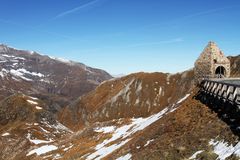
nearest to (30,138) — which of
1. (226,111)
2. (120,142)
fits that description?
(120,142)

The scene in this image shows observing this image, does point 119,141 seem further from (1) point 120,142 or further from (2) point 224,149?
(2) point 224,149

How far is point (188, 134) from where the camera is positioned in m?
26.8

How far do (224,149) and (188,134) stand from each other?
7192 millimetres

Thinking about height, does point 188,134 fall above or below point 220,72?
below

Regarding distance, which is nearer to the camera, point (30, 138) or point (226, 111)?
point (226, 111)

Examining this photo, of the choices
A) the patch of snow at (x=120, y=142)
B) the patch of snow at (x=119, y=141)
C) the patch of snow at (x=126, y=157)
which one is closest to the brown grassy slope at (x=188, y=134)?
the patch of snow at (x=126, y=157)

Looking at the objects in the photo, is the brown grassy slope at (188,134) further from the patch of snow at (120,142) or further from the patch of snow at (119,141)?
the patch of snow at (120,142)

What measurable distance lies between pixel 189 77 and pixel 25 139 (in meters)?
108

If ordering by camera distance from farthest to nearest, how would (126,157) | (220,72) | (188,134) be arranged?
(220,72), (126,157), (188,134)

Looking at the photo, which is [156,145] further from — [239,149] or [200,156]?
[239,149]

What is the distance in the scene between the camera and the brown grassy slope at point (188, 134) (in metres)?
23.2

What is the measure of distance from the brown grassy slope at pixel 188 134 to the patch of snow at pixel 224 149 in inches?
15.5

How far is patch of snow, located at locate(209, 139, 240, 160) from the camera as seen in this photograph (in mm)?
17950

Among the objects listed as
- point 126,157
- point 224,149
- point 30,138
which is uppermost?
point 224,149
